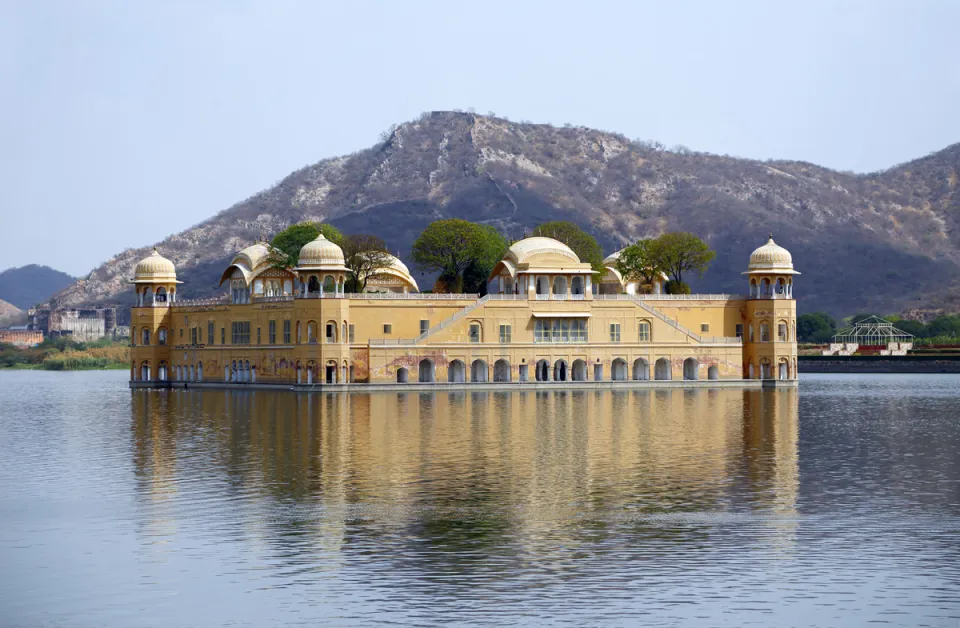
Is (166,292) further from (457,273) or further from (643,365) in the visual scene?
(643,365)

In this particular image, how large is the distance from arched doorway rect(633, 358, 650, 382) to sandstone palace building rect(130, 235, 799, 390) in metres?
0.11

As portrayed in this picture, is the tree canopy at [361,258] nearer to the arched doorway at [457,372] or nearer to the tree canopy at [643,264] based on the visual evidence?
the arched doorway at [457,372]

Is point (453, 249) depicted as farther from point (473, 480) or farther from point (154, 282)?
point (473, 480)

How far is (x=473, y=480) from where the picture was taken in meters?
37.2

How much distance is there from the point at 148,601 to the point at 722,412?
46.2m

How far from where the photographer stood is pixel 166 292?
106 metres

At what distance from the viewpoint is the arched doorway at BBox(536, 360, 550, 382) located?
93.8 metres

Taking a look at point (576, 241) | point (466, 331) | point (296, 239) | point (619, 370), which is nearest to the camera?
point (466, 331)

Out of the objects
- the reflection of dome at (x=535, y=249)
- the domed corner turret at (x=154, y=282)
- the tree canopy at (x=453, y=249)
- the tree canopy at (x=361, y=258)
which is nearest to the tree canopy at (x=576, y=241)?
the tree canopy at (x=453, y=249)

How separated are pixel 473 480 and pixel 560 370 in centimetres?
5827

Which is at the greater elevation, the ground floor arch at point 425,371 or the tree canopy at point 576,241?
the tree canopy at point 576,241

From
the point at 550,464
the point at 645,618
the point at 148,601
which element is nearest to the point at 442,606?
the point at 645,618

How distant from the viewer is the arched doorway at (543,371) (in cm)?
9381

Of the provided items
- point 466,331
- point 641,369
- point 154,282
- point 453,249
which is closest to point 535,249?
point 466,331
